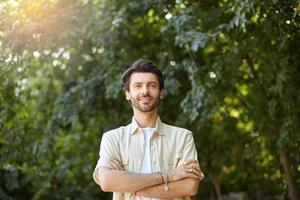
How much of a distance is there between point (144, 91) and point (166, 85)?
3324 mm

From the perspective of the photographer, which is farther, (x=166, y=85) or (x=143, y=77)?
(x=166, y=85)

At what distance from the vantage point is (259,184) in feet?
24.6

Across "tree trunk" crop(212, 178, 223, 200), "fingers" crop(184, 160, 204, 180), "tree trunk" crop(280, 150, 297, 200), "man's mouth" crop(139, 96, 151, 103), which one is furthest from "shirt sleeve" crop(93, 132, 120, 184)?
"tree trunk" crop(212, 178, 223, 200)

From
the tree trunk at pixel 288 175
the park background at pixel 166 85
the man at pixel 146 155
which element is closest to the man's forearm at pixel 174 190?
the man at pixel 146 155

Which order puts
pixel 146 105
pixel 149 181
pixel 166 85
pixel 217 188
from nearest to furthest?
pixel 149 181 → pixel 146 105 → pixel 166 85 → pixel 217 188

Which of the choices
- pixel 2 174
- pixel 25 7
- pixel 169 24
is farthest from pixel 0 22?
pixel 2 174

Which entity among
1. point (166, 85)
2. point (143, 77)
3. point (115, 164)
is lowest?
point (115, 164)

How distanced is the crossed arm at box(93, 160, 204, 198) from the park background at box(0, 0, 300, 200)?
1.82 metres

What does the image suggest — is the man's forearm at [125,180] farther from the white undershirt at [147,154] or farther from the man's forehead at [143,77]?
the man's forehead at [143,77]

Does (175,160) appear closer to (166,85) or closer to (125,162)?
(125,162)

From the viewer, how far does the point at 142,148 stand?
8.38ft

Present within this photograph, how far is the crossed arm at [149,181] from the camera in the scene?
7.98ft

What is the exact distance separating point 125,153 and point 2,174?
4.04 meters

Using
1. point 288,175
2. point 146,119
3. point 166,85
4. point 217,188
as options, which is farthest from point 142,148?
point 217,188
